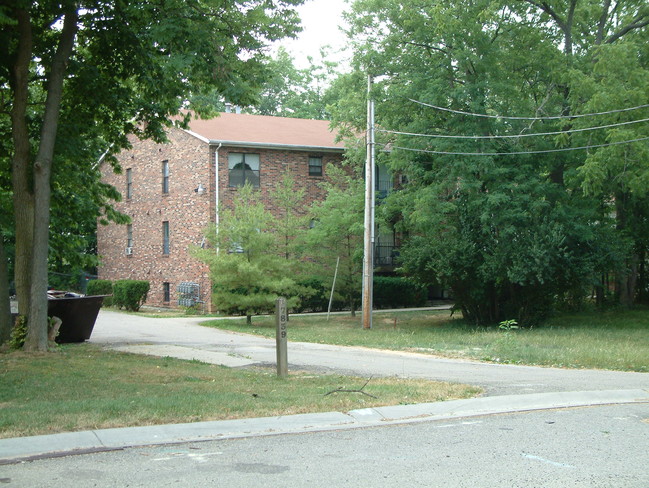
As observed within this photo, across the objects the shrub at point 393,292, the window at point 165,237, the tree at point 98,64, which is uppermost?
the tree at point 98,64

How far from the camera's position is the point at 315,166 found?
3500 centimetres

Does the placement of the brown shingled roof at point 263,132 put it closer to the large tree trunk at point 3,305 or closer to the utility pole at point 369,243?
the utility pole at point 369,243

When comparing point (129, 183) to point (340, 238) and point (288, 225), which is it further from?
point (340, 238)

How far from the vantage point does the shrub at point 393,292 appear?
3522cm

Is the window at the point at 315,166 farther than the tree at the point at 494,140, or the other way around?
the window at the point at 315,166

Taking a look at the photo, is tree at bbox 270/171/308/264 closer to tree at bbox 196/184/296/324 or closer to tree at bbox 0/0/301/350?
tree at bbox 196/184/296/324

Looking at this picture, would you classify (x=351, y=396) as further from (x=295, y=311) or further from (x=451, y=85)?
(x=295, y=311)

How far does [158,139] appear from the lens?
707 inches

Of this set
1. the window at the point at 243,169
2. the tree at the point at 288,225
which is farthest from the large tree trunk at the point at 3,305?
the window at the point at 243,169

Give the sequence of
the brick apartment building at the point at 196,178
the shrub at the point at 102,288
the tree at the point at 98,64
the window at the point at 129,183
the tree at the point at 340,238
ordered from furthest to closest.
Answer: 1. the window at the point at 129,183
2. the shrub at the point at 102,288
3. the brick apartment building at the point at 196,178
4. the tree at the point at 340,238
5. the tree at the point at 98,64

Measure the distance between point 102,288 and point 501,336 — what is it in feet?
83.8

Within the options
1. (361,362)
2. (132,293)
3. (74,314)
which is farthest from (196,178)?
(361,362)

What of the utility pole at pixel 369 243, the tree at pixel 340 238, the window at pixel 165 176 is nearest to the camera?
the utility pole at pixel 369 243

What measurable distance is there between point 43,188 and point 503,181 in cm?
1495
